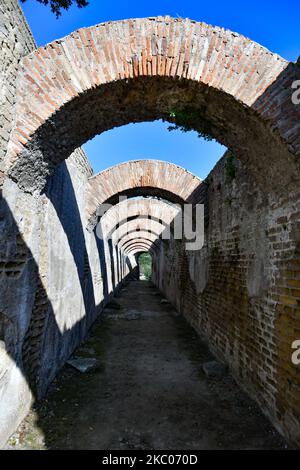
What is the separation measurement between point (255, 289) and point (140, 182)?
17.2 feet

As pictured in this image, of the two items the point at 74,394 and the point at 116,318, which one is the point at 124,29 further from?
the point at 116,318

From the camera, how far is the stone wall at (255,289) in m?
2.92

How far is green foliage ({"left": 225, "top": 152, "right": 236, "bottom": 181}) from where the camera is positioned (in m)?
4.80

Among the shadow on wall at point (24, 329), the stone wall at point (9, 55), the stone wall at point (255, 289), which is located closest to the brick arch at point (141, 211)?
the stone wall at point (255, 289)

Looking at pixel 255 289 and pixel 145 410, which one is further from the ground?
pixel 255 289

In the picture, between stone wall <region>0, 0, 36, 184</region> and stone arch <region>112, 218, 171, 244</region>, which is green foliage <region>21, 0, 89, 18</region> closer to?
stone wall <region>0, 0, 36, 184</region>

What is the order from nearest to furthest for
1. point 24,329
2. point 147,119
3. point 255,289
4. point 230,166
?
point 24,329 < point 255,289 < point 147,119 < point 230,166

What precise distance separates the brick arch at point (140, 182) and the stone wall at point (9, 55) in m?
4.53

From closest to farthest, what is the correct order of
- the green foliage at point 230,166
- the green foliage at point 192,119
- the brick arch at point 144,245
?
the green foliage at point 192,119 < the green foliage at point 230,166 < the brick arch at point 144,245

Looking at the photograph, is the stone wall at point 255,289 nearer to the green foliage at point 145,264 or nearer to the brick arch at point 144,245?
the brick arch at point 144,245

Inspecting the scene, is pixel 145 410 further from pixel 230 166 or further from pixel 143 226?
pixel 143 226

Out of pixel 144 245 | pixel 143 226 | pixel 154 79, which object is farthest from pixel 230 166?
pixel 144 245

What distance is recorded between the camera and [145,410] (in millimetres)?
3506

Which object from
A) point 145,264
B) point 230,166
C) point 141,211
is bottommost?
point 145,264
